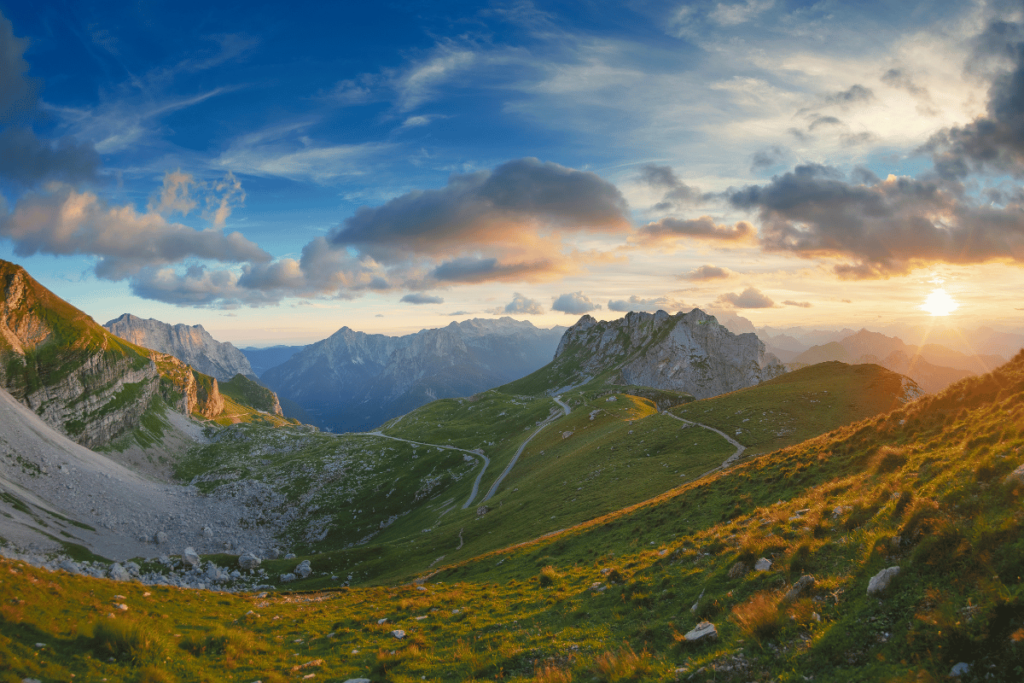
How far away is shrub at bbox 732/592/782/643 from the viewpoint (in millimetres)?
10048

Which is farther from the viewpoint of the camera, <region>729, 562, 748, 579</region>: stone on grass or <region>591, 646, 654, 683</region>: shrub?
<region>729, 562, 748, 579</region>: stone on grass

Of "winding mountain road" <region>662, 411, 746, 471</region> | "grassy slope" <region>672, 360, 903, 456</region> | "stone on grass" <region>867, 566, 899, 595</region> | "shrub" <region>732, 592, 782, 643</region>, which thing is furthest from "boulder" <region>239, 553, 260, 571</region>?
"stone on grass" <region>867, 566, 899, 595</region>

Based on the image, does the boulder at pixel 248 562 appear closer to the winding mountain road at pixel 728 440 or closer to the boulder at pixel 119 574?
the boulder at pixel 119 574

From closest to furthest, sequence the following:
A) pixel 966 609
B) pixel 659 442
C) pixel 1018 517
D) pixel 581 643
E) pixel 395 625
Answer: pixel 966 609 → pixel 1018 517 → pixel 581 643 → pixel 395 625 → pixel 659 442

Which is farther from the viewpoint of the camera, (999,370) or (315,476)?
(315,476)

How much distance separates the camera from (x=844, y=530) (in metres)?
14.1

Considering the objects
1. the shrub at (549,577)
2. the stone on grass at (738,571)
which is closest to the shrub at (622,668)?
the stone on grass at (738,571)

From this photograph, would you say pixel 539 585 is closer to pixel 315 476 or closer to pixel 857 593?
pixel 857 593

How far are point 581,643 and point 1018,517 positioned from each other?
12.2 metres

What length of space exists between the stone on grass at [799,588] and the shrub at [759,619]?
0.41 metres

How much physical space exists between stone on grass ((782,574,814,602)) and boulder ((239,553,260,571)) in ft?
229

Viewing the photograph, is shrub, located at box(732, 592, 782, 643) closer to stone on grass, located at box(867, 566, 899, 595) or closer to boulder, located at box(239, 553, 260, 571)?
stone on grass, located at box(867, 566, 899, 595)

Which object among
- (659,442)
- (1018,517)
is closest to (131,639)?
(1018,517)

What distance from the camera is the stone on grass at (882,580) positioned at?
31.7 feet
